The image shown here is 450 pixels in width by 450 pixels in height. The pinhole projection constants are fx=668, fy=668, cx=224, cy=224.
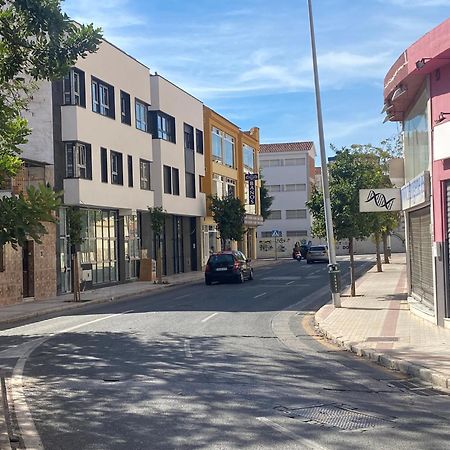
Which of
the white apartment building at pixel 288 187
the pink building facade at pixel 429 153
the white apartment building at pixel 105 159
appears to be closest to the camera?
the pink building facade at pixel 429 153

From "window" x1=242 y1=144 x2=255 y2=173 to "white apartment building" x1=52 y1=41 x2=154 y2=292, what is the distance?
22606mm

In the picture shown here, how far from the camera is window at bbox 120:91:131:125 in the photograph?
1359 inches

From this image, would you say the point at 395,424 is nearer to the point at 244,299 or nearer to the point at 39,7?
the point at 39,7

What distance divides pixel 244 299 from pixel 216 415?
15498mm

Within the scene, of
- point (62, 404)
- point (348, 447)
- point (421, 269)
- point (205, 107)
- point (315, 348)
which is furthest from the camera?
point (205, 107)

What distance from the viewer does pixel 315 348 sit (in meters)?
12.4

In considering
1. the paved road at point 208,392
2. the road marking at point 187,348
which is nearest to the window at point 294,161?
the paved road at point 208,392

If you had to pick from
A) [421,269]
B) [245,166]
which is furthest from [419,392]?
[245,166]

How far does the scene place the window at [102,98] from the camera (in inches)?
1229

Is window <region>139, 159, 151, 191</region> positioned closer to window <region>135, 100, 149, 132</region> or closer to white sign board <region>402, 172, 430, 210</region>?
window <region>135, 100, 149, 132</region>

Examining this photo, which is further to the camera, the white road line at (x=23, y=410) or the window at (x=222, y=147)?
the window at (x=222, y=147)

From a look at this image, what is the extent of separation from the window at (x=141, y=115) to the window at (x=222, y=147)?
1304cm

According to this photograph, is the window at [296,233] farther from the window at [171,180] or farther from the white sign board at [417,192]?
the white sign board at [417,192]

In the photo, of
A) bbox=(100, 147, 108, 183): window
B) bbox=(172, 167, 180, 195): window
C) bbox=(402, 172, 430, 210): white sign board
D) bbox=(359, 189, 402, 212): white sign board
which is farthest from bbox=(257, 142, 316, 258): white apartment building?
bbox=(402, 172, 430, 210): white sign board
